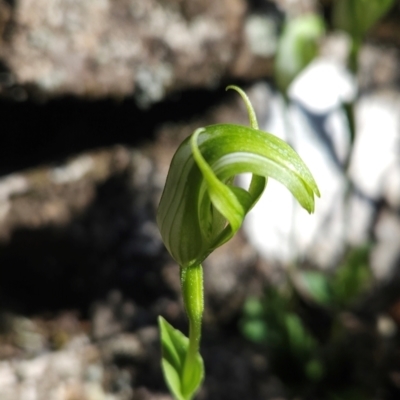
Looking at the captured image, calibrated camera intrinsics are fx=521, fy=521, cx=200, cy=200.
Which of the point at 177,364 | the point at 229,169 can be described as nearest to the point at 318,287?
the point at 177,364

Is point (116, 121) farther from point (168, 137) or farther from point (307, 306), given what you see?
point (307, 306)

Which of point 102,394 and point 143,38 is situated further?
point 143,38

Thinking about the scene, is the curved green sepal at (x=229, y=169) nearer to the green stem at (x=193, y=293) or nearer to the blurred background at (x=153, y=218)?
the green stem at (x=193, y=293)

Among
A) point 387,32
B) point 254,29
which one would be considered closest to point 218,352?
point 254,29

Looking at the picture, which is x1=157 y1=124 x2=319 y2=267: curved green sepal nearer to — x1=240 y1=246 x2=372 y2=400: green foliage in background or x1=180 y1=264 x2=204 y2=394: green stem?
x1=180 y1=264 x2=204 y2=394: green stem

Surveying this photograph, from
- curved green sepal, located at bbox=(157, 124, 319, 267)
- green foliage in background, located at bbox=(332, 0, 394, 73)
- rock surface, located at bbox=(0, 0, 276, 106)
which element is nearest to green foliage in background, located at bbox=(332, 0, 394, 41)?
green foliage in background, located at bbox=(332, 0, 394, 73)

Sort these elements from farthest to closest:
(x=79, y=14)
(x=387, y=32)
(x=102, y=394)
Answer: (x=387, y=32) < (x=79, y=14) < (x=102, y=394)
